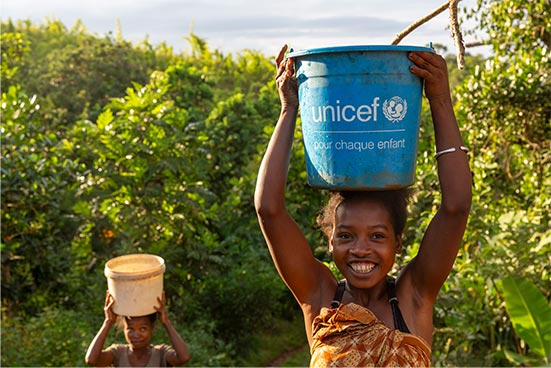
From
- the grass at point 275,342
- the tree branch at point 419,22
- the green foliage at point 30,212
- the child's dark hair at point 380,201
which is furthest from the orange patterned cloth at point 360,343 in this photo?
the grass at point 275,342

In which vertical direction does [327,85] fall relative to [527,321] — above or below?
above

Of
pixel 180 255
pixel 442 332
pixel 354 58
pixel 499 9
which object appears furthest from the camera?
pixel 180 255

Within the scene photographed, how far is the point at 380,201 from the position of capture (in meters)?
1.79

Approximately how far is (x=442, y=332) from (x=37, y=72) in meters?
9.55

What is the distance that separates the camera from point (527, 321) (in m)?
4.14

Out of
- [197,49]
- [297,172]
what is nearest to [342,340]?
[297,172]

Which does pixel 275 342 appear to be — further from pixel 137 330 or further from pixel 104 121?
pixel 137 330

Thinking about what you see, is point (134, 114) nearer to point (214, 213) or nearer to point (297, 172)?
point (214, 213)

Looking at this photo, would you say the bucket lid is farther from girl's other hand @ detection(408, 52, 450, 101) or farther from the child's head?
girl's other hand @ detection(408, 52, 450, 101)

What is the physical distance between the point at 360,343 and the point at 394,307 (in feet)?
0.48

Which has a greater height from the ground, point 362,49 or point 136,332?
point 362,49

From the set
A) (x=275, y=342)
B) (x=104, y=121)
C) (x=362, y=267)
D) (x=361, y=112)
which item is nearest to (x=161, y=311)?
(x=362, y=267)

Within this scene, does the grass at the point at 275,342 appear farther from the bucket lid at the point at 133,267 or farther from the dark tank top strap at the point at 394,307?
the dark tank top strap at the point at 394,307

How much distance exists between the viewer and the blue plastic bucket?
1.70m
